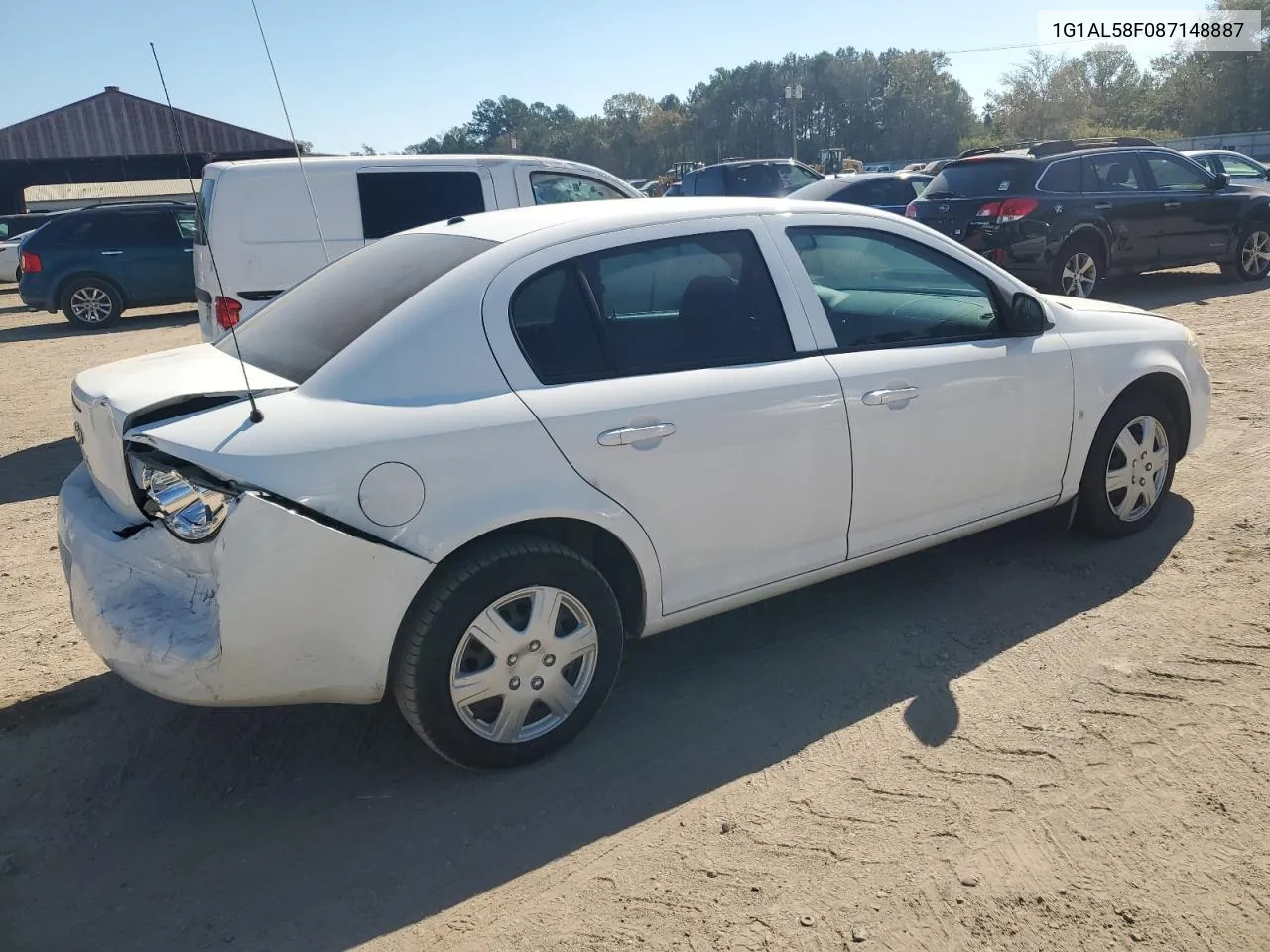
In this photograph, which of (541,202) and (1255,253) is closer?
(541,202)

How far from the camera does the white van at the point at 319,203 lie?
7.55 metres

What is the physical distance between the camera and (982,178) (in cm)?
1106

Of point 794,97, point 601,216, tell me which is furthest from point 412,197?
point 794,97

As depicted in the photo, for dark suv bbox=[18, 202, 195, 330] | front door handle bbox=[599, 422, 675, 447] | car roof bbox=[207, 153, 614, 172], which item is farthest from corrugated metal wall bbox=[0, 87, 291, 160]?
front door handle bbox=[599, 422, 675, 447]

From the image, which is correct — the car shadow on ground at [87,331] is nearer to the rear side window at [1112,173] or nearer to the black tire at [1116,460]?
the rear side window at [1112,173]

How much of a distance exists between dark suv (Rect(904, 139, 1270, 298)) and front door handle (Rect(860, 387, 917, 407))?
305 inches

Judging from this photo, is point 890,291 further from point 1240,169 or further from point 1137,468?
point 1240,169

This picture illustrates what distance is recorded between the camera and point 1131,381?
444cm

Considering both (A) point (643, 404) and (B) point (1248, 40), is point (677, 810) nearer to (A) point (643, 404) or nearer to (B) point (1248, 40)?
(A) point (643, 404)

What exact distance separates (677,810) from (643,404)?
123cm

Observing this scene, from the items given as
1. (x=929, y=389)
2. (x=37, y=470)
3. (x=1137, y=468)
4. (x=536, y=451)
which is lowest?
(x=1137, y=468)

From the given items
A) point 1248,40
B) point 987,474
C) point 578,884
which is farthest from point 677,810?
point 1248,40

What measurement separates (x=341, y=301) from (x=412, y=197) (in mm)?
5017

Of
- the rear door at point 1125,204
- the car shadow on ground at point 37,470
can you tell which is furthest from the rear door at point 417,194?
the rear door at point 1125,204
